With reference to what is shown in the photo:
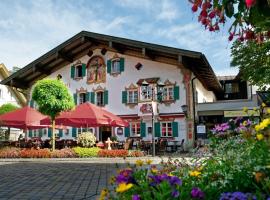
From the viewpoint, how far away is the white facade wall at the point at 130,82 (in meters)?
22.4

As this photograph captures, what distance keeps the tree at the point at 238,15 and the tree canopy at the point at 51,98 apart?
15.0 m

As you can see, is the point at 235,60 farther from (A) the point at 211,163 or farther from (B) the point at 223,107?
(A) the point at 211,163

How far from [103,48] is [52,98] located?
371 inches

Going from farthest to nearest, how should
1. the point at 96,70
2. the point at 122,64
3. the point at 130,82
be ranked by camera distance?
the point at 96,70 → the point at 122,64 → the point at 130,82

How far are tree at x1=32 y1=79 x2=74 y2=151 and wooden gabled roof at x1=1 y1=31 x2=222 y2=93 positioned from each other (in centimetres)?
700

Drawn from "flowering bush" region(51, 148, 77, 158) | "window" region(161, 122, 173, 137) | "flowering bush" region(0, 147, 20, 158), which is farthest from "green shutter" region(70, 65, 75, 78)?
"flowering bush" region(51, 148, 77, 158)

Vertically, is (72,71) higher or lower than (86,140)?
higher

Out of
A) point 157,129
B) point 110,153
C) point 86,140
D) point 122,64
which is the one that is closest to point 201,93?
point 157,129

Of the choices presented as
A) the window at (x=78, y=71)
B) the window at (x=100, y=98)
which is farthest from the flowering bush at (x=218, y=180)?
the window at (x=78, y=71)

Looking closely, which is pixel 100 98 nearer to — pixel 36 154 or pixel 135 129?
pixel 135 129

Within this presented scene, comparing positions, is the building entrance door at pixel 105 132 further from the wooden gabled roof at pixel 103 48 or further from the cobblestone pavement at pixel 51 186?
the cobblestone pavement at pixel 51 186

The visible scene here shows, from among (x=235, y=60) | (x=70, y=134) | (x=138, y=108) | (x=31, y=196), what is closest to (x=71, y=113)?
(x=138, y=108)

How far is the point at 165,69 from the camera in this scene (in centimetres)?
2306

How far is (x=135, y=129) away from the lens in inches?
933
